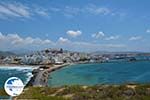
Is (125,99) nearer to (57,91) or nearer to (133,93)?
(133,93)

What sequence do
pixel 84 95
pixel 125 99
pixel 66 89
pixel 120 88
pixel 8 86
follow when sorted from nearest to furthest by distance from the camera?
pixel 8 86 < pixel 125 99 < pixel 84 95 < pixel 120 88 < pixel 66 89

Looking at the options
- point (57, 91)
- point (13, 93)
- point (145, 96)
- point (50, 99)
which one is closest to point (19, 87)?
point (13, 93)

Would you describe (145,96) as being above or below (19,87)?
below

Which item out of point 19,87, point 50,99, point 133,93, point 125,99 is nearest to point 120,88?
point 133,93

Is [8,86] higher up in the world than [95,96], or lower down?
higher up

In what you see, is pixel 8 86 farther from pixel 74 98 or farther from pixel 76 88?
pixel 76 88

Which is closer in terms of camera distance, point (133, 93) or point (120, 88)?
point (133, 93)

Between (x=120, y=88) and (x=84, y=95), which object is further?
(x=120, y=88)

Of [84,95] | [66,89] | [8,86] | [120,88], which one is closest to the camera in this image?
[8,86]

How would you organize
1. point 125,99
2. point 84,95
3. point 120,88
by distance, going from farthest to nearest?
point 120,88
point 84,95
point 125,99
